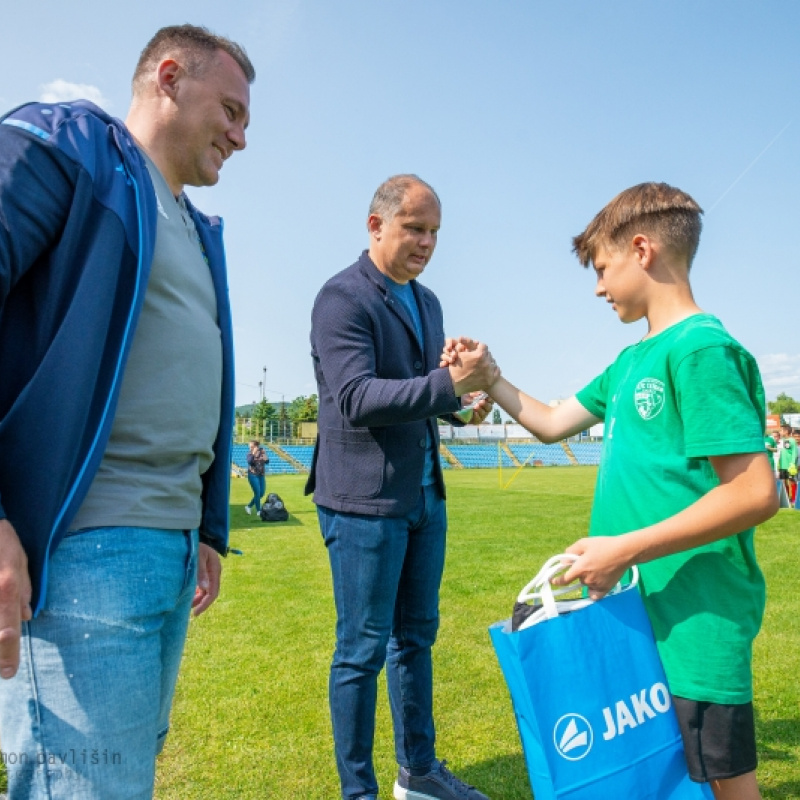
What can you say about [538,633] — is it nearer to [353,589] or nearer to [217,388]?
[217,388]

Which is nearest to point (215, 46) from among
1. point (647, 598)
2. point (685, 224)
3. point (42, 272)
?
point (42, 272)

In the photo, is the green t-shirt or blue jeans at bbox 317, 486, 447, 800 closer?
the green t-shirt

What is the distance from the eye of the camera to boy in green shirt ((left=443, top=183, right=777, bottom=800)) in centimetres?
167

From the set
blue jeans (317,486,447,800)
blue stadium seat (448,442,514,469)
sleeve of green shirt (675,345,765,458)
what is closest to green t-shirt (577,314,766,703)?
sleeve of green shirt (675,345,765,458)

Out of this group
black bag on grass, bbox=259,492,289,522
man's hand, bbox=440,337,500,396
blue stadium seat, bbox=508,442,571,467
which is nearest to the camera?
man's hand, bbox=440,337,500,396

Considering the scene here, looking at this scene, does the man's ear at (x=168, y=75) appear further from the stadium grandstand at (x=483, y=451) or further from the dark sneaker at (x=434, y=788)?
the stadium grandstand at (x=483, y=451)

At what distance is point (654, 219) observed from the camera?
6.46 ft

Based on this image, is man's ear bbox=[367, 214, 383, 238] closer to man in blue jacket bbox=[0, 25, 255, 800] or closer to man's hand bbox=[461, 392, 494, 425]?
man's hand bbox=[461, 392, 494, 425]

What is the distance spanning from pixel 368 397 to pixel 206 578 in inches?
31.9

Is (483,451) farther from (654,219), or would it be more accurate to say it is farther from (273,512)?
(654,219)

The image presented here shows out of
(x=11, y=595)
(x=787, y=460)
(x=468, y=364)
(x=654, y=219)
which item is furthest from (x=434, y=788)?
(x=787, y=460)

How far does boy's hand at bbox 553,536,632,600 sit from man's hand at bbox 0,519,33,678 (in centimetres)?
116

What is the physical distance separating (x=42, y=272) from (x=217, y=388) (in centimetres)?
55

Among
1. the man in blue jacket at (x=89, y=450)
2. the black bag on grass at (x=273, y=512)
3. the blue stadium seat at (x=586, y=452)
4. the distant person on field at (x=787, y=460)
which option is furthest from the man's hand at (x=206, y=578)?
the blue stadium seat at (x=586, y=452)
